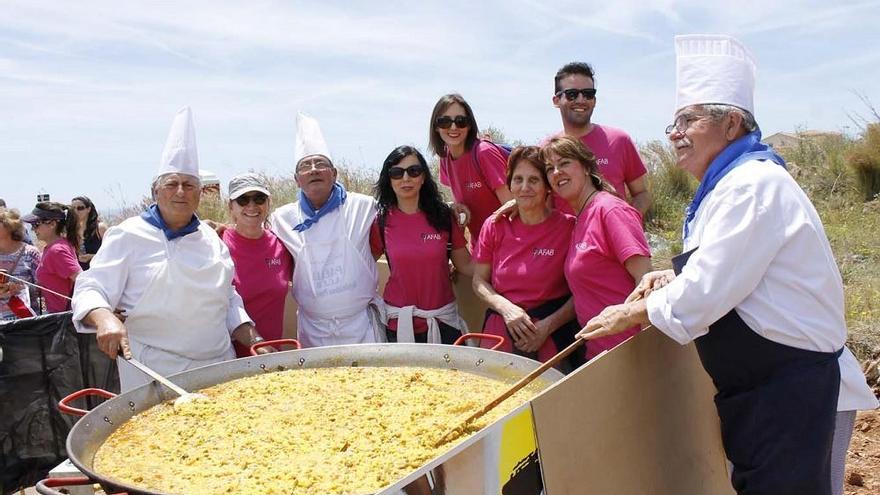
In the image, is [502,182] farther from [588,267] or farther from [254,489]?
[254,489]

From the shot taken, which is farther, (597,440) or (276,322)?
(276,322)

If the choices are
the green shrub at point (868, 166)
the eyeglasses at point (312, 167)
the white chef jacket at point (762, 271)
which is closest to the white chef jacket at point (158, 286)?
the eyeglasses at point (312, 167)

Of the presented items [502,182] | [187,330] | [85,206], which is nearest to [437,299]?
[502,182]

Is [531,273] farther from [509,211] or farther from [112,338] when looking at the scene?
[112,338]

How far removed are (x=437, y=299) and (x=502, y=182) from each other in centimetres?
83

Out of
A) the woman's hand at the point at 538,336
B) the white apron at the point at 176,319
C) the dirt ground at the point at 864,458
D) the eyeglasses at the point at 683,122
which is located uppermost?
the eyeglasses at the point at 683,122

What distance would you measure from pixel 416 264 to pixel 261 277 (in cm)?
84

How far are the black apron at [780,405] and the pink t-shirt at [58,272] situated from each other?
5746 millimetres

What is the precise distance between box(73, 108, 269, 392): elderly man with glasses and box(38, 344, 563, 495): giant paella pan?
388mm

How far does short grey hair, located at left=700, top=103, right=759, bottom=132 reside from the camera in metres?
2.38

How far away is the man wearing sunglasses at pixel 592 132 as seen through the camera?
14.3ft

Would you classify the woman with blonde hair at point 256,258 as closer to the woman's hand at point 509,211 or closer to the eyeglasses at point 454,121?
the eyeglasses at point 454,121

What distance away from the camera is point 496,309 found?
365 centimetres

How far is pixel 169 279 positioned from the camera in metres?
3.23
